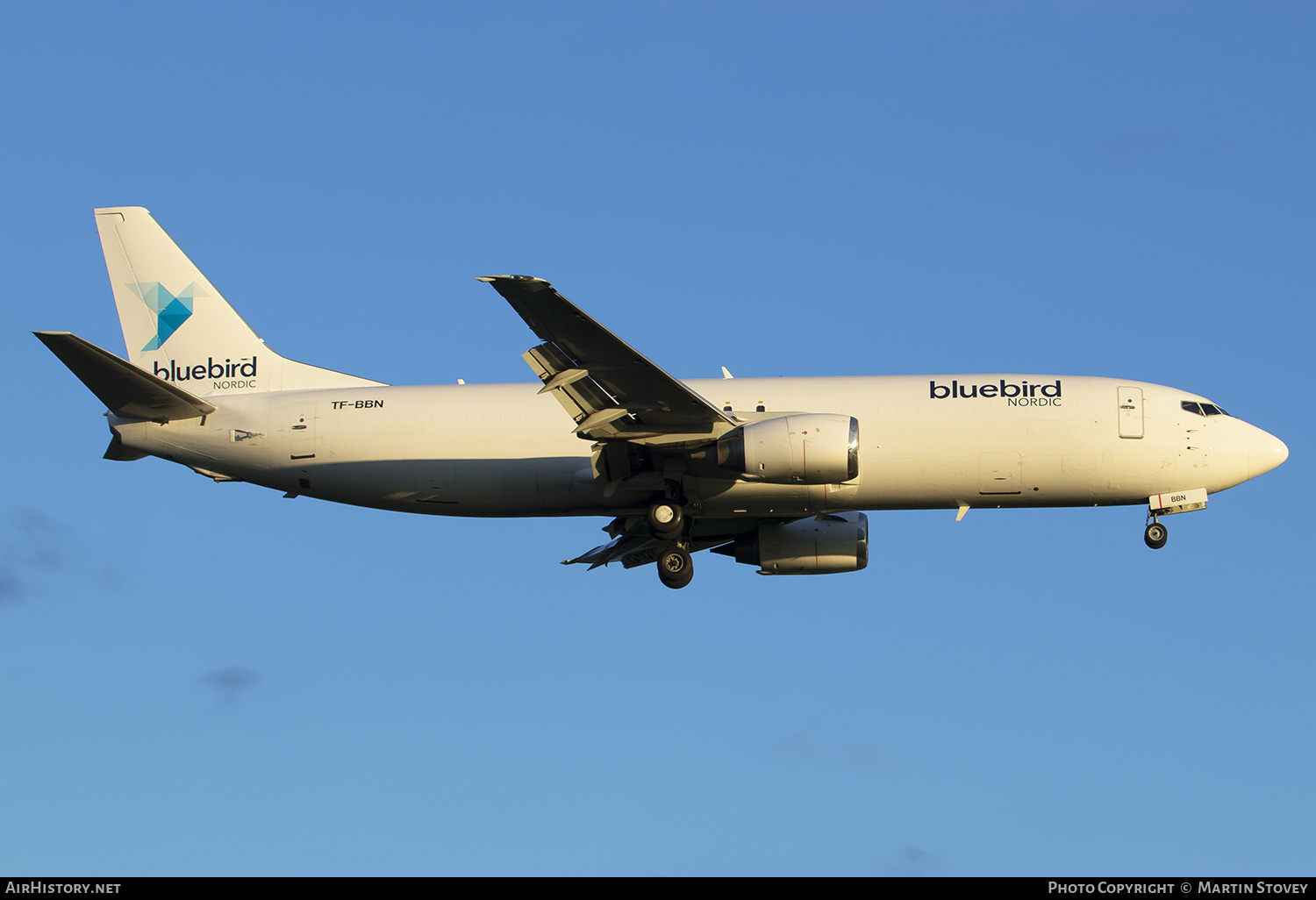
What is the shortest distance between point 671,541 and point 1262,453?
50.8ft

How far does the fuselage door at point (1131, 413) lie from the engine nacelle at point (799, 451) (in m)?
7.60

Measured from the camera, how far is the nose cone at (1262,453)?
37.2 meters

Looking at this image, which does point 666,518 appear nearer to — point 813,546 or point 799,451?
point 799,451

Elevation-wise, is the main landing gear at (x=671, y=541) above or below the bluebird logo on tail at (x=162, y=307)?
below

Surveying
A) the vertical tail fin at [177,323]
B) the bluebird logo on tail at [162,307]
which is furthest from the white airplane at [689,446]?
the bluebird logo on tail at [162,307]

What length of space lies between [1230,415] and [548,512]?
59.1 ft

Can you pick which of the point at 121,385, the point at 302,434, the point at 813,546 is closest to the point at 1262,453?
the point at 813,546

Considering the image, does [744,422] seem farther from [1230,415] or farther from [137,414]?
[137,414]

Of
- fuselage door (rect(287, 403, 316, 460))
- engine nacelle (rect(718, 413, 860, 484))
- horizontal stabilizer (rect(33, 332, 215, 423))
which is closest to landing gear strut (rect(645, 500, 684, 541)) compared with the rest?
engine nacelle (rect(718, 413, 860, 484))

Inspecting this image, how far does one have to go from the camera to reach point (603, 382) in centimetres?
3350

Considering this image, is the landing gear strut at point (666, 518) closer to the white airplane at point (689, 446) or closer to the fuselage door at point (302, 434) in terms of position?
the white airplane at point (689, 446)

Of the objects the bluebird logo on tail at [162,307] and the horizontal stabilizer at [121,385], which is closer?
the horizontal stabilizer at [121,385]

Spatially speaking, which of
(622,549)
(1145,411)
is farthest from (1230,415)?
(622,549)
